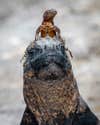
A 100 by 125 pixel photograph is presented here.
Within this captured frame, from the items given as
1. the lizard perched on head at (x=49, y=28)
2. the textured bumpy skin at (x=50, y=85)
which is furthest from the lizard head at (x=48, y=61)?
the lizard perched on head at (x=49, y=28)

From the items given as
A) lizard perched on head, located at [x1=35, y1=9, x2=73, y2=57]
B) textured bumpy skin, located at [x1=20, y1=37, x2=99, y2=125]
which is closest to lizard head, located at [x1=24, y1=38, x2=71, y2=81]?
textured bumpy skin, located at [x1=20, y1=37, x2=99, y2=125]

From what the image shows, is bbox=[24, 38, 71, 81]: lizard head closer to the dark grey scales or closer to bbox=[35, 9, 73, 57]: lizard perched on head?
the dark grey scales

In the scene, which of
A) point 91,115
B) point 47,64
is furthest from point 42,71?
point 91,115

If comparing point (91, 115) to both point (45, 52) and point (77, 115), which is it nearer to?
point (77, 115)

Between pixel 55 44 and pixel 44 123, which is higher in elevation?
pixel 55 44

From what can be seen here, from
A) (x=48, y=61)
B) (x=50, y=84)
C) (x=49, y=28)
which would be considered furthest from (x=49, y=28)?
(x=50, y=84)

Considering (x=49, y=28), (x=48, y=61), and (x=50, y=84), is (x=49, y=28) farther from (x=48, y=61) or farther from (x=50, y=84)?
(x=50, y=84)
